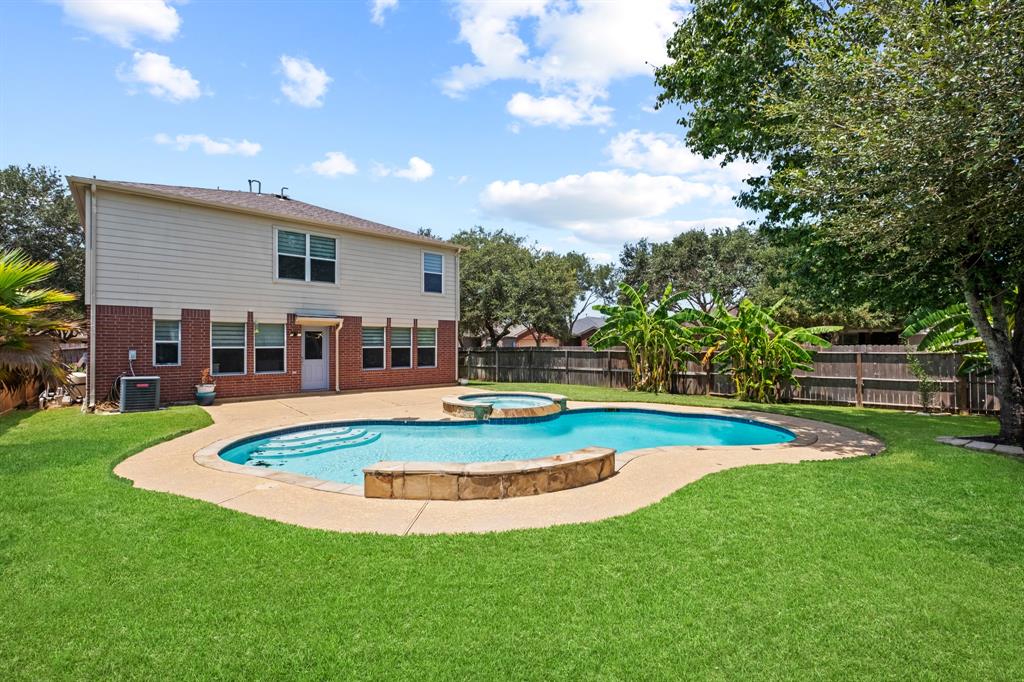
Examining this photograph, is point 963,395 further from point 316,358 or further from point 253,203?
point 253,203

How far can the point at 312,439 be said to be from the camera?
31.4 feet

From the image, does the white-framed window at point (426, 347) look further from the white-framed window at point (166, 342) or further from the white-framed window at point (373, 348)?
the white-framed window at point (166, 342)

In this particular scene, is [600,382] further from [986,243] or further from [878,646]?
[878,646]

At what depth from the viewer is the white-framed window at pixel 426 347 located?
18.9 m

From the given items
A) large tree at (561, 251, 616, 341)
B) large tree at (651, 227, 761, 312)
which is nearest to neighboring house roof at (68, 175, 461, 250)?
large tree at (651, 227, 761, 312)

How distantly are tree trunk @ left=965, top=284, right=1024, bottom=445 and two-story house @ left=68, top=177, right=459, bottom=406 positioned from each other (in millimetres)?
15097

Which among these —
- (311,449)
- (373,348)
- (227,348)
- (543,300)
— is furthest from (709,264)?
(311,449)

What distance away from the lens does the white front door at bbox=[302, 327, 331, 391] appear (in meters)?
15.9

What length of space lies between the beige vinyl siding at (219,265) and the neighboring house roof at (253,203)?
316mm

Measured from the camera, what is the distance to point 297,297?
610 inches

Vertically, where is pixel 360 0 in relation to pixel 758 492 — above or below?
above

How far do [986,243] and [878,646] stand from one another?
645cm

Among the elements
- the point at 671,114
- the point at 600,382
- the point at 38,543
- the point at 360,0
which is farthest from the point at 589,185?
the point at 38,543

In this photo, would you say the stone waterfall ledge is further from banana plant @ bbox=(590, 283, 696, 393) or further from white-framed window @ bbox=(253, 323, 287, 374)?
banana plant @ bbox=(590, 283, 696, 393)
